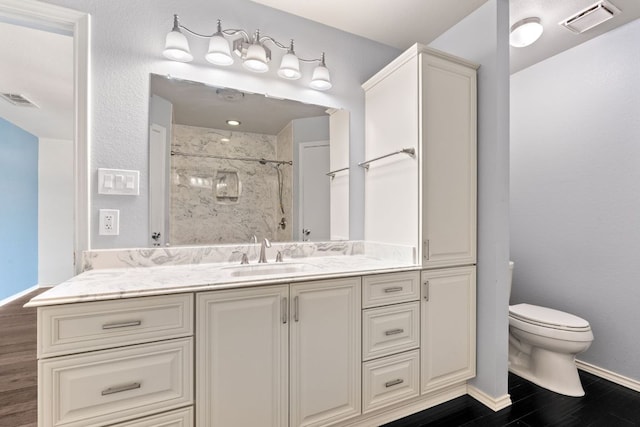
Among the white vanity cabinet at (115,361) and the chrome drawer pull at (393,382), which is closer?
the white vanity cabinet at (115,361)

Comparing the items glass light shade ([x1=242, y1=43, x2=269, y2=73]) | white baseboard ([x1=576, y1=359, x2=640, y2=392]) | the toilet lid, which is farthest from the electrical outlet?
white baseboard ([x1=576, y1=359, x2=640, y2=392])

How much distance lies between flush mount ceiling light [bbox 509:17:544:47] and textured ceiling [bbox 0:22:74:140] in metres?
2.70

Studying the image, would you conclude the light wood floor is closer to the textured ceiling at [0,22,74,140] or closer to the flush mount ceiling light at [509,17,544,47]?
the textured ceiling at [0,22,74,140]

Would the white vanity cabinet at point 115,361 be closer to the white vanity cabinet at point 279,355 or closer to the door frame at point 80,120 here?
the white vanity cabinet at point 279,355

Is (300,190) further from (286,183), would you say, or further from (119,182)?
(119,182)

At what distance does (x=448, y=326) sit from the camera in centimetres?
174

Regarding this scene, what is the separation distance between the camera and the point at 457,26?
79.3 inches

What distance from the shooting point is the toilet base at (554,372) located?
1.88 m

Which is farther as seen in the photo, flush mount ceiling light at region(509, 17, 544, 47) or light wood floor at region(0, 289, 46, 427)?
flush mount ceiling light at region(509, 17, 544, 47)

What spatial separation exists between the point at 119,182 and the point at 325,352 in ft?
4.37

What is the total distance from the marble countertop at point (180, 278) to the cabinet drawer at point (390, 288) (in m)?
0.04

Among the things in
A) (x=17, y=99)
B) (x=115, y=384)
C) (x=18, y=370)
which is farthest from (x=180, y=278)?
(x=17, y=99)

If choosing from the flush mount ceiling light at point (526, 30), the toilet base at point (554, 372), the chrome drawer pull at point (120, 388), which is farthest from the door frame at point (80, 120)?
the toilet base at point (554, 372)

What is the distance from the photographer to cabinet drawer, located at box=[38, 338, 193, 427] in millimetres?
954
